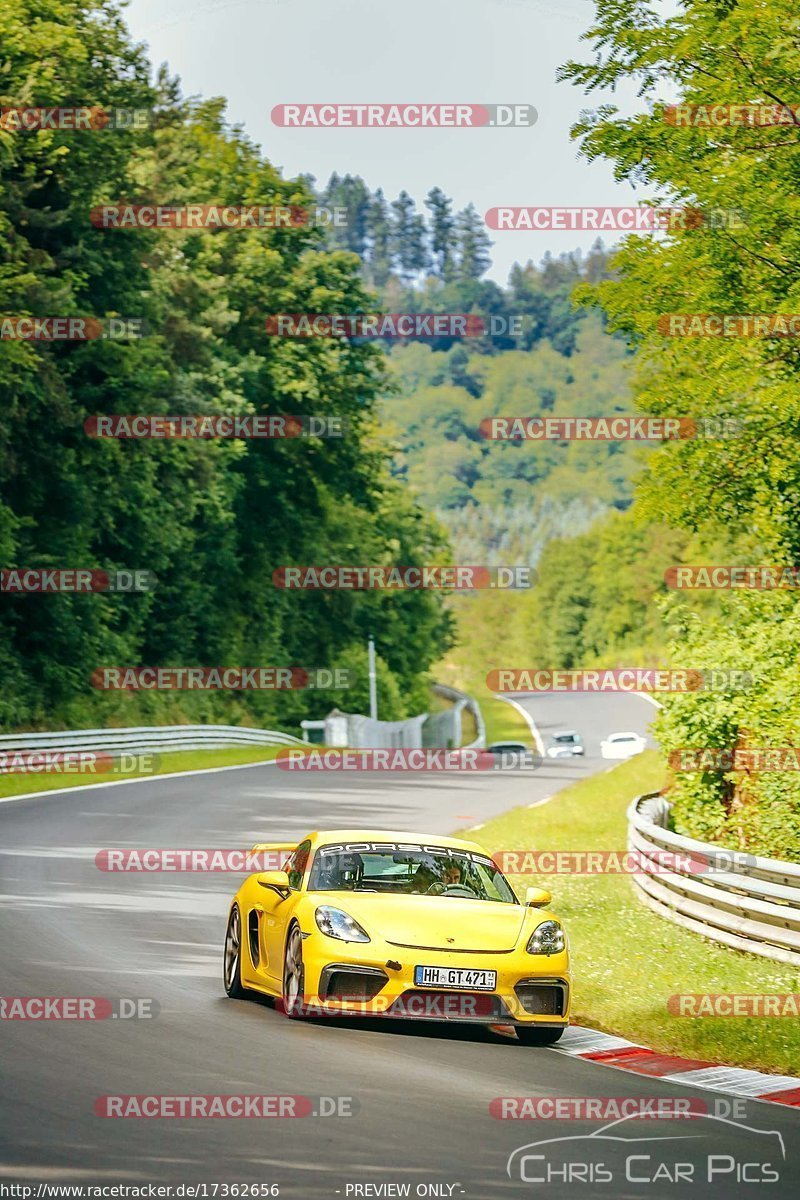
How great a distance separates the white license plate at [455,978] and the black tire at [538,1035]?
1.63 feet

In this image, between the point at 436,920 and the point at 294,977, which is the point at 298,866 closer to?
the point at 294,977

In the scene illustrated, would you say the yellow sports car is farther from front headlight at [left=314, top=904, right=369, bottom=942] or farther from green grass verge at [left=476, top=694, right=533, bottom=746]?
green grass verge at [left=476, top=694, right=533, bottom=746]

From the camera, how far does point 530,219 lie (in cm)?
2625

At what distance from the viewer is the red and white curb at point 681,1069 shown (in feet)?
31.4

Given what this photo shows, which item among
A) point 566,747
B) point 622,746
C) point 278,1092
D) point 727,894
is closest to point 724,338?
point 727,894

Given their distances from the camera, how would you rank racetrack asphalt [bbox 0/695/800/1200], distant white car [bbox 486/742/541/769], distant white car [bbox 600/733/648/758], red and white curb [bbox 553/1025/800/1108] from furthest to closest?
distant white car [bbox 600/733/648/758], distant white car [bbox 486/742/541/769], red and white curb [bbox 553/1025/800/1108], racetrack asphalt [bbox 0/695/800/1200]

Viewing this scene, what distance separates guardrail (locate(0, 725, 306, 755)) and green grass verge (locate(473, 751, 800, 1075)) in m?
18.8

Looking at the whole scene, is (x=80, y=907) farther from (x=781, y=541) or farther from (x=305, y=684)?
(x=305, y=684)

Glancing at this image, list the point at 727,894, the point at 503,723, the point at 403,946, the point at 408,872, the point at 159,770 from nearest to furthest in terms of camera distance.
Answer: the point at 403,946, the point at 408,872, the point at 727,894, the point at 159,770, the point at 503,723

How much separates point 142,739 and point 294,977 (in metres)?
35.8

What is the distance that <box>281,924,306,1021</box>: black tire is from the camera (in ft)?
36.1

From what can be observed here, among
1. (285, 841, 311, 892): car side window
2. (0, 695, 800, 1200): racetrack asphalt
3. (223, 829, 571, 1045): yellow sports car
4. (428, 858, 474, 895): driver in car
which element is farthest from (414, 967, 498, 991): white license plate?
(285, 841, 311, 892): car side window

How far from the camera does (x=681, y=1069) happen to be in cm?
1029

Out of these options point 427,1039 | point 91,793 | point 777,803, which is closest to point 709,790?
point 777,803
